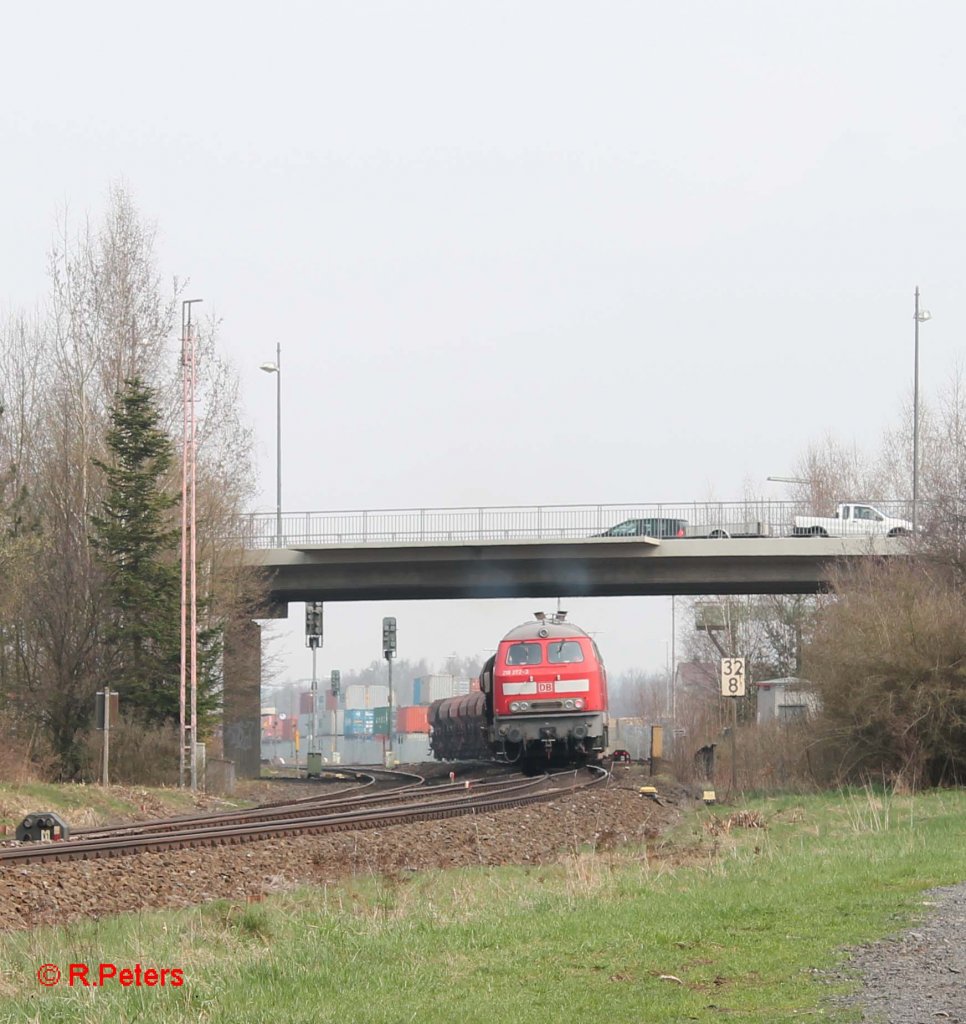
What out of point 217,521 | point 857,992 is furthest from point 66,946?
point 217,521

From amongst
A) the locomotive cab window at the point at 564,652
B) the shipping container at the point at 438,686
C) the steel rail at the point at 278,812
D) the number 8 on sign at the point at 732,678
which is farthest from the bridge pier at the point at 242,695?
the shipping container at the point at 438,686

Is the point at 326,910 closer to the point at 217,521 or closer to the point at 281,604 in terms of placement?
the point at 217,521

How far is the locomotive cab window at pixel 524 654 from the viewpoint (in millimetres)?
34603

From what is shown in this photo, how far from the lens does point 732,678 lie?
87.0ft

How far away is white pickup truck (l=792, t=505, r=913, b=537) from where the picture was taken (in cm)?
4428

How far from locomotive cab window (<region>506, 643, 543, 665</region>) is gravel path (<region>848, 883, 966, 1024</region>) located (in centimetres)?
2425

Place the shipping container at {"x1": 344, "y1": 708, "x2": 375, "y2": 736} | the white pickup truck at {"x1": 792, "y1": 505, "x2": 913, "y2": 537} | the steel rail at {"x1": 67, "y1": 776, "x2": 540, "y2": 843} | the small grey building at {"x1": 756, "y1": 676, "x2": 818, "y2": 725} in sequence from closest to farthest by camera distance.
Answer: the steel rail at {"x1": 67, "y1": 776, "x2": 540, "y2": 843} < the small grey building at {"x1": 756, "y1": 676, "x2": 818, "y2": 725} < the white pickup truck at {"x1": 792, "y1": 505, "x2": 913, "y2": 537} < the shipping container at {"x1": 344, "y1": 708, "x2": 375, "y2": 736}

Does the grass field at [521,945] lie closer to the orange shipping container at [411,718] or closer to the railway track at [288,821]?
the railway track at [288,821]

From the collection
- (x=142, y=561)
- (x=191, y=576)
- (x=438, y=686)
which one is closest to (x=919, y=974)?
(x=191, y=576)

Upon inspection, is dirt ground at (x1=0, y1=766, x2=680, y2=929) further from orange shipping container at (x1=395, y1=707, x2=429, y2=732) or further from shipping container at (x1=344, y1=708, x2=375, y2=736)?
shipping container at (x1=344, y1=708, x2=375, y2=736)

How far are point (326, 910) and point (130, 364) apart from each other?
33.1 m

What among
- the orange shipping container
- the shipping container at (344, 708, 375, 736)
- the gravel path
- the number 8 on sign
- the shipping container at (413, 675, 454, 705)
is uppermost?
the number 8 on sign

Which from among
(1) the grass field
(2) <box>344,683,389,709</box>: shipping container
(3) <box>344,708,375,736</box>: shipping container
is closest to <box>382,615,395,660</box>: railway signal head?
(1) the grass field

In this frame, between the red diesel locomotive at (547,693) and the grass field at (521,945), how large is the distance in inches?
721
